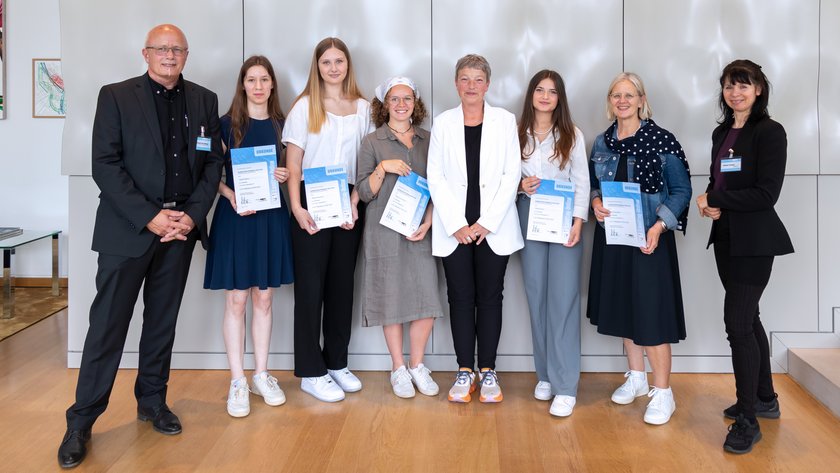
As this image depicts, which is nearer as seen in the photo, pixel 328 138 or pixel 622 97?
pixel 622 97

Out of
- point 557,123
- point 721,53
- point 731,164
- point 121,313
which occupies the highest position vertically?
point 721,53

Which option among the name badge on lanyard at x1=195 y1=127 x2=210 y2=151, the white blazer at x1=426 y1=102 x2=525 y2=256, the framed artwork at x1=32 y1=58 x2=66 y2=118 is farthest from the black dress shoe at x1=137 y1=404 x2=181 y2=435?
the framed artwork at x1=32 y1=58 x2=66 y2=118

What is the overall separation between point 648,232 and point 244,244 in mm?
1888

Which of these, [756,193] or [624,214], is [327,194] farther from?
[756,193]

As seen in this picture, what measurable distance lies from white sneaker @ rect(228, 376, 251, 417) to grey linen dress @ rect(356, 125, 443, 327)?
69cm

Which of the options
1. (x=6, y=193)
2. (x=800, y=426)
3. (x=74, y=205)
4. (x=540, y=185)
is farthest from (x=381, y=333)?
(x=6, y=193)

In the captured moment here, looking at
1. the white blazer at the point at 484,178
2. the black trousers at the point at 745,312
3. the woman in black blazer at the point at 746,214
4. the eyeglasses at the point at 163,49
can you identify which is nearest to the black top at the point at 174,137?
the eyeglasses at the point at 163,49

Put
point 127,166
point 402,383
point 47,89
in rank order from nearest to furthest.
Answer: point 127,166
point 402,383
point 47,89

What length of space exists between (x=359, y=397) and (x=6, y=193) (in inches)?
179

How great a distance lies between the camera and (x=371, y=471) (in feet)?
9.88

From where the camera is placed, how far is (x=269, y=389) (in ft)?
12.6

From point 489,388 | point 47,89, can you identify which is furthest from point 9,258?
point 489,388

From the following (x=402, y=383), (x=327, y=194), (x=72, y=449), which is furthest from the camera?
(x=402, y=383)

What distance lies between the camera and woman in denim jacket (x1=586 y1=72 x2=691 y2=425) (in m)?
3.57
